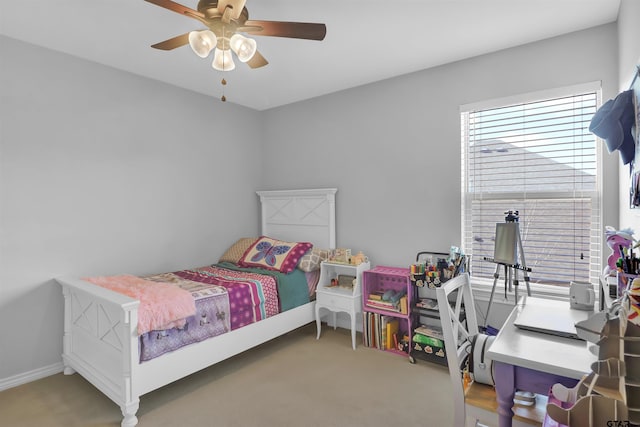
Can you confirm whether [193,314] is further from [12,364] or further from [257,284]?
[12,364]

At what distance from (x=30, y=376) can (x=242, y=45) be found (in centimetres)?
288

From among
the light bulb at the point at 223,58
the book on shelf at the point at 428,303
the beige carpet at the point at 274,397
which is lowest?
the beige carpet at the point at 274,397

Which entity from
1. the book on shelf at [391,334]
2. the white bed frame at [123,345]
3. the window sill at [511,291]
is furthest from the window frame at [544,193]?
the white bed frame at [123,345]

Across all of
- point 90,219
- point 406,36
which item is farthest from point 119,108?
point 406,36

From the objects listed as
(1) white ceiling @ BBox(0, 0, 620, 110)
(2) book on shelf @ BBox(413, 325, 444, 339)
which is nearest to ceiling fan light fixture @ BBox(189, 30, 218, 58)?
(1) white ceiling @ BBox(0, 0, 620, 110)

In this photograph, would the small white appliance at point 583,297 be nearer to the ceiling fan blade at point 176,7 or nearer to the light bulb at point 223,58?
the light bulb at point 223,58

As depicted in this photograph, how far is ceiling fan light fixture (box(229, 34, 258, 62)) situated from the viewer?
1.80 metres

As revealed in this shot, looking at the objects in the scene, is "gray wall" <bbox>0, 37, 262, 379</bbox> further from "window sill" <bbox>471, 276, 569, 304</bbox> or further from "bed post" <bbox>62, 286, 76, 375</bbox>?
"window sill" <bbox>471, 276, 569, 304</bbox>

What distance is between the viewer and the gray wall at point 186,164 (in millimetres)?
2570

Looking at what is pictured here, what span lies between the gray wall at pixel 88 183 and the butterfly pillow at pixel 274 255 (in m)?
0.50

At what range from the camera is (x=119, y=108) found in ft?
10.2

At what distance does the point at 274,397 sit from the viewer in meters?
2.39

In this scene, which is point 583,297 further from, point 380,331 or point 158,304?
point 158,304

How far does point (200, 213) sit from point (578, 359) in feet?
11.2
